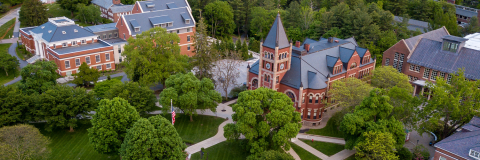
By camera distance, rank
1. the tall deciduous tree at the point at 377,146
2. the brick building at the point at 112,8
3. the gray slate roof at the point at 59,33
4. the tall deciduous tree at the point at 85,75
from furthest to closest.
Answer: the brick building at the point at 112,8, the gray slate roof at the point at 59,33, the tall deciduous tree at the point at 85,75, the tall deciduous tree at the point at 377,146

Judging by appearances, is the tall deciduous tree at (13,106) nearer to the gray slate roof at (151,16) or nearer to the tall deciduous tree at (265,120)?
the tall deciduous tree at (265,120)

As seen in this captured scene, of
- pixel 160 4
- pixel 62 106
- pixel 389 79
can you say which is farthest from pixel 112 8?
pixel 389 79

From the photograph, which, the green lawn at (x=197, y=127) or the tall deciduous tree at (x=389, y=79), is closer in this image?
the green lawn at (x=197, y=127)

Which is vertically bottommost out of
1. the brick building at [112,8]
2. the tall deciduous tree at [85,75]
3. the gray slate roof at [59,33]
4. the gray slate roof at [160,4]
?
the tall deciduous tree at [85,75]

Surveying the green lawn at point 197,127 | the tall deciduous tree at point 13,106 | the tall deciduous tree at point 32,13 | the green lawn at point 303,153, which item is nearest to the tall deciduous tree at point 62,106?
the tall deciduous tree at point 13,106

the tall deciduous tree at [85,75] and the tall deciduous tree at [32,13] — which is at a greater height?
the tall deciduous tree at [32,13]

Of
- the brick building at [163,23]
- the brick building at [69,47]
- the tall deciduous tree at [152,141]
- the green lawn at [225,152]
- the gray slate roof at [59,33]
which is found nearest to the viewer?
the tall deciduous tree at [152,141]
